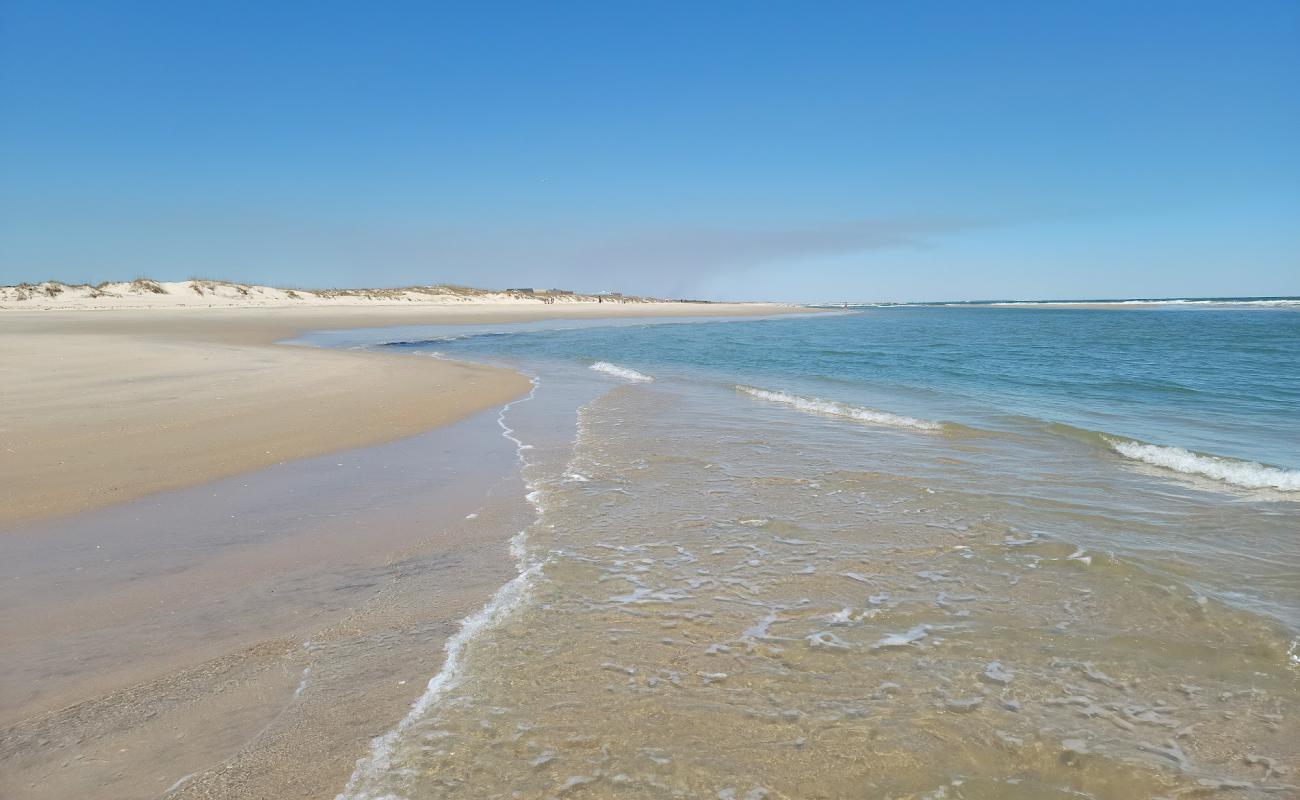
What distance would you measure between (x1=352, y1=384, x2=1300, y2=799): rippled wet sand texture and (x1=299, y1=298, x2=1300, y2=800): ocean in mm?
16

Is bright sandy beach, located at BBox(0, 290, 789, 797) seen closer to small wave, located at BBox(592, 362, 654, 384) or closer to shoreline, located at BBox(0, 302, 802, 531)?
shoreline, located at BBox(0, 302, 802, 531)

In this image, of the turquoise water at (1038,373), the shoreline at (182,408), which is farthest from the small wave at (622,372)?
the shoreline at (182,408)

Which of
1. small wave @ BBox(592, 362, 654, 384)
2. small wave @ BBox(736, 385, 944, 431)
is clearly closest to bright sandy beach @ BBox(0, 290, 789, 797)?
small wave @ BBox(736, 385, 944, 431)

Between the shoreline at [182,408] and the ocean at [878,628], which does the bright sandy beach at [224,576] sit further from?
the ocean at [878,628]

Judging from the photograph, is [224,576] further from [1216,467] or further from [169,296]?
[169,296]

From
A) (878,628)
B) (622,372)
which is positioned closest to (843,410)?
(622,372)

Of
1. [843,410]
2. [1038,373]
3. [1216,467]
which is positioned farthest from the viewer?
[1038,373]

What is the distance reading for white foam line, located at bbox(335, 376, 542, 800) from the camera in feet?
8.10

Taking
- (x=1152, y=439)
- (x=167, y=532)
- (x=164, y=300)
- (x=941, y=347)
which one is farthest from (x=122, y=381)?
(x=164, y=300)

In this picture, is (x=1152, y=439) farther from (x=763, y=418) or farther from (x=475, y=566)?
(x=475, y=566)

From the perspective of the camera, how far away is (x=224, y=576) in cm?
438

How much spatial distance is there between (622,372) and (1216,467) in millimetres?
13708

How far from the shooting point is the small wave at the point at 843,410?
10703 mm

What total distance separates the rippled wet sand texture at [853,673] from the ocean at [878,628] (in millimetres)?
16
